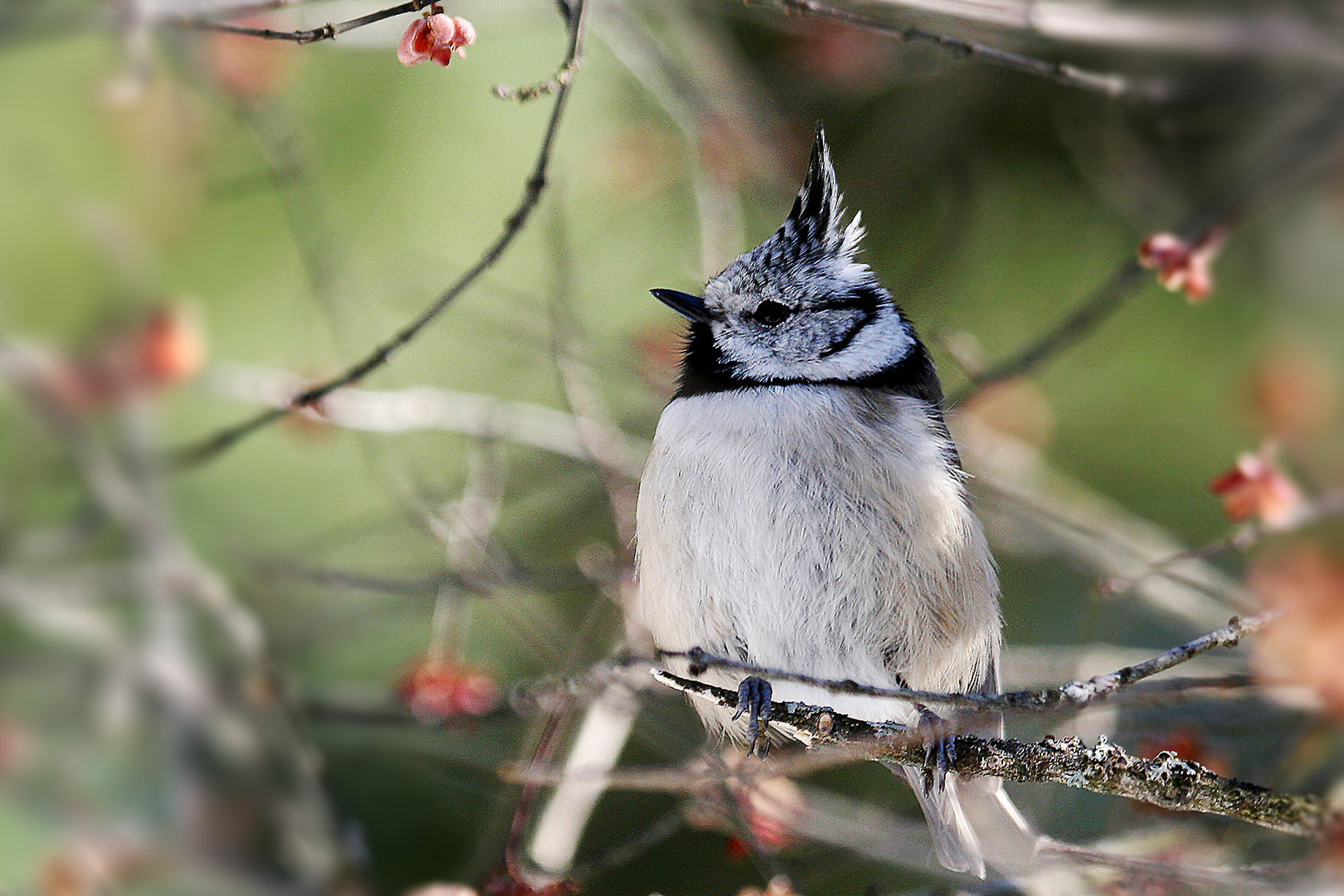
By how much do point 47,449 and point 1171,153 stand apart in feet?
10.0

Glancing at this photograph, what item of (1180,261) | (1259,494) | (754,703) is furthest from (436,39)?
(1259,494)

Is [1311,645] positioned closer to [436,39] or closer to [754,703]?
[754,703]

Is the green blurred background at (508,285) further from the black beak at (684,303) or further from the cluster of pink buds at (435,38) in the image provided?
the cluster of pink buds at (435,38)

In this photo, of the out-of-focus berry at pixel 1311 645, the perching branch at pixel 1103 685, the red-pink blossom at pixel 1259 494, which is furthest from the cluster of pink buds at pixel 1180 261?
the perching branch at pixel 1103 685

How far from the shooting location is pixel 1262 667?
1.64 m

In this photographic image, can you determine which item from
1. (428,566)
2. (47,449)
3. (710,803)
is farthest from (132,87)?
(710,803)

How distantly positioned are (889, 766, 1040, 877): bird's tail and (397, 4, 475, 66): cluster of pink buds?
3.81 ft

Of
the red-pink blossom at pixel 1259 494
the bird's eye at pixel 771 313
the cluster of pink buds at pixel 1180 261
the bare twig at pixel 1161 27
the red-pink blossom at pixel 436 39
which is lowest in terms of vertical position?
the red-pink blossom at pixel 436 39

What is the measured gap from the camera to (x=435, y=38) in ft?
5.32

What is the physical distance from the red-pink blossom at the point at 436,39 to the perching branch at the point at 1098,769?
2.78ft

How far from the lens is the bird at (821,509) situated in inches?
70.9

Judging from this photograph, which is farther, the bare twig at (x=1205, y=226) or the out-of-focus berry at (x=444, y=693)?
the out-of-focus berry at (x=444, y=693)

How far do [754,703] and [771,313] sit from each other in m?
0.62

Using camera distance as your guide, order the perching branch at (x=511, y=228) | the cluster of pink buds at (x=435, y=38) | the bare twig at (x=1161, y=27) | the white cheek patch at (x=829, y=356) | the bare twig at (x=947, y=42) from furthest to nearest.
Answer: the white cheek patch at (x=829, y=356) < the bare twig at (x=1161, y=27) < the cluster of pink buds at (x=435, y=38) < the bare twig at (x=947, y=42) < the perching branch at (x=511, y=228)
